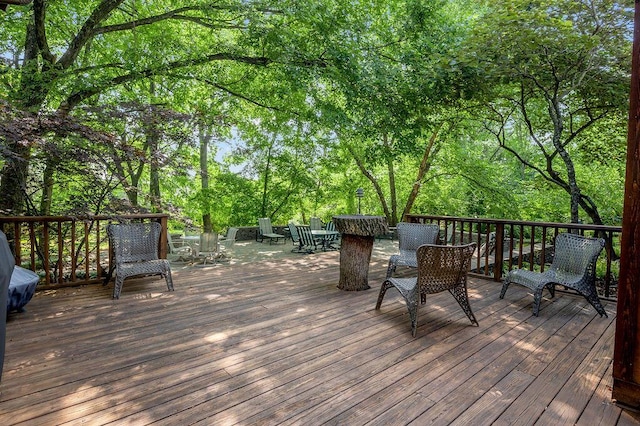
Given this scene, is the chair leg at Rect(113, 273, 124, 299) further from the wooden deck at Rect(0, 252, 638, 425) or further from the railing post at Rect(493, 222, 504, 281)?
the railing post at Rect(493, 222, 504, 281)

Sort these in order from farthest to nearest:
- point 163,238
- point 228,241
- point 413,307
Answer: point 228,241 → point 163,238 → point 413,307

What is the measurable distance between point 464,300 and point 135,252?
409cm

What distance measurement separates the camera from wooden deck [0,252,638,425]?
6.29 ft

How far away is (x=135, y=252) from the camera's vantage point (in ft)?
14.8

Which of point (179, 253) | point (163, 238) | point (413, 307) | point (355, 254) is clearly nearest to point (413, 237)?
point (355, 254)

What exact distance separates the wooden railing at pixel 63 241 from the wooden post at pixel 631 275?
200 inches

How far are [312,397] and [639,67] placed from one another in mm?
2760

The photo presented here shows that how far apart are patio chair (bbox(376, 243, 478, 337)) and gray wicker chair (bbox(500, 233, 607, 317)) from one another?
1002mm

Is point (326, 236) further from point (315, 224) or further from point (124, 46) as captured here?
point (124, 46)

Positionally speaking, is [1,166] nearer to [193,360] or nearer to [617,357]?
[193,360]

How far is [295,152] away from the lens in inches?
487

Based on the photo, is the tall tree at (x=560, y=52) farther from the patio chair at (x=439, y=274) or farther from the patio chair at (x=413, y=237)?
the patio chair at (x=439, y=274)

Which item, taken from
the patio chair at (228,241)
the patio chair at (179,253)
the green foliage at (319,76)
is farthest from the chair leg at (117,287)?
the patio chair at (228,241)

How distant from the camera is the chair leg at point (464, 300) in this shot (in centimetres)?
327
